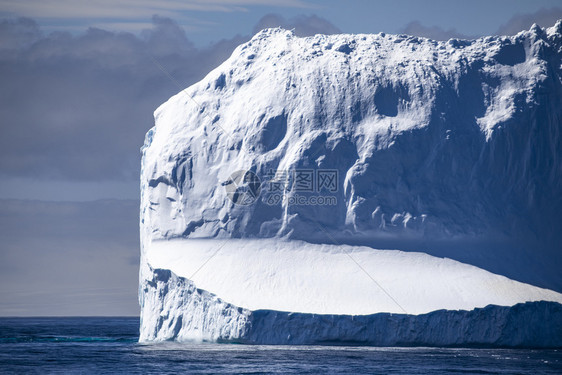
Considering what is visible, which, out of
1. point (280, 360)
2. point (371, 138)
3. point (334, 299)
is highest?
point (371, 138)

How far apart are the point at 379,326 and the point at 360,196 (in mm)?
5903

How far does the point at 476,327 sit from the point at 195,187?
12646 mm

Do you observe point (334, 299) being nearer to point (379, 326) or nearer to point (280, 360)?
point (379, 326)

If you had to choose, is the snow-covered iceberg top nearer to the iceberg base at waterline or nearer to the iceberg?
the iceberg

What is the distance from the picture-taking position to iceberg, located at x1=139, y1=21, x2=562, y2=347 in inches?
1439

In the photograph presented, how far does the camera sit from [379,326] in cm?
3600

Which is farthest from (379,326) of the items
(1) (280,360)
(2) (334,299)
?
(1) (280,360)

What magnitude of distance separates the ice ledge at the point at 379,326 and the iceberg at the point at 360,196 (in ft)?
0.20

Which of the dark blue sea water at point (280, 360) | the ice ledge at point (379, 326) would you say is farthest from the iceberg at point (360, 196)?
the dark blue sea water at point (280, 360)

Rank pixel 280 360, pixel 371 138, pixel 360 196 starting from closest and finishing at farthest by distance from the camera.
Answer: pixel 280 360 → pixel 360 196 → pixel 371 138

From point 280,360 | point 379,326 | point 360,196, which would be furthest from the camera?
point 360,196

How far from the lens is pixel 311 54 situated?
4203cm

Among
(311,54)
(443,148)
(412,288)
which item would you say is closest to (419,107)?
(443,148)

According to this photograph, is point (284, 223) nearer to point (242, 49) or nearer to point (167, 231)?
point (167, 231)
